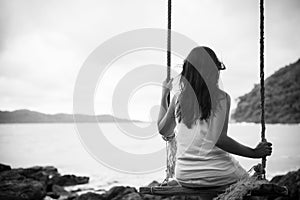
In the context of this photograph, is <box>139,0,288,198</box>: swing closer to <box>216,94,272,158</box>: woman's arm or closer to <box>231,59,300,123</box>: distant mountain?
<box>216,94,272,158</box>: woman's arm

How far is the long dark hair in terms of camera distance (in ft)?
6.94

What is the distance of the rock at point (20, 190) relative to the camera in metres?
7.74

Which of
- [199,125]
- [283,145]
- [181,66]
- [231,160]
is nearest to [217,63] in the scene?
[181,66]

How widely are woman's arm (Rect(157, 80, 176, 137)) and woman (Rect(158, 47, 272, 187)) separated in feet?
0.21

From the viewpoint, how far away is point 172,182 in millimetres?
2299

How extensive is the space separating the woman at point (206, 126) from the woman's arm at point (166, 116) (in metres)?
0.06

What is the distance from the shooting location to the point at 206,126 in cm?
212

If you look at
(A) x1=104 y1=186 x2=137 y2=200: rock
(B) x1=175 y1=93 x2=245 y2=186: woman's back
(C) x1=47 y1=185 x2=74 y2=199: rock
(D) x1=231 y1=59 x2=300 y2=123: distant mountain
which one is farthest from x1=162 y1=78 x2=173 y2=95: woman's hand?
(D) x1=231 y1=59 x2=300 y2=123: distant mountain

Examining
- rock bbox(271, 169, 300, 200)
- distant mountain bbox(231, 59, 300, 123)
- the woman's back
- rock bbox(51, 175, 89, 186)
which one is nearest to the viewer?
the woman's back

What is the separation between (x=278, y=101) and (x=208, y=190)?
38735 mm

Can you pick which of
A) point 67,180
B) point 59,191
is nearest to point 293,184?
point 59,191

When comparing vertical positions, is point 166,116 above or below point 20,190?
above

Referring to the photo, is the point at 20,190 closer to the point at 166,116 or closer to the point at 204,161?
the point at 166,116

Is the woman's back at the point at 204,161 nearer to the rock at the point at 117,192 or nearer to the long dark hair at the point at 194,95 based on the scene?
the long dark hair at the point at 194,95
